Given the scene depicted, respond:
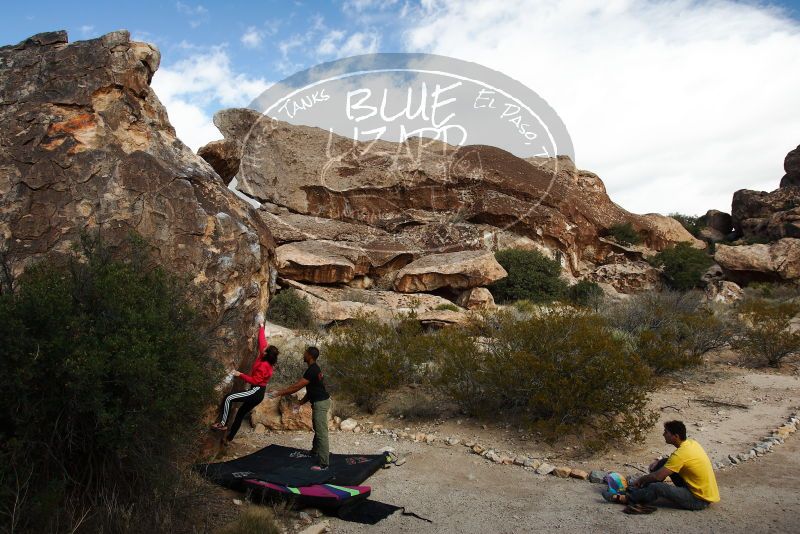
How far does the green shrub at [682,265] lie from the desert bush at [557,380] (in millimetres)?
18938

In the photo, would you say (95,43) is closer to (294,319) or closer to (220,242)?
(220,242)

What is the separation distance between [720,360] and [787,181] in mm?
26313

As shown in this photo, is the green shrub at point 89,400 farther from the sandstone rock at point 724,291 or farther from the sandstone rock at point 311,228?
the sandstone rock at point 724,291

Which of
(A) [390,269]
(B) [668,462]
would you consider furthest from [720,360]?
(A) [390,269]

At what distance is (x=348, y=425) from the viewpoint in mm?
7328

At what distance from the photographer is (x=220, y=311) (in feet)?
18.1

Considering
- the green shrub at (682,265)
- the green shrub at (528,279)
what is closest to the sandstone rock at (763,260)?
the green shrub at (682,265)

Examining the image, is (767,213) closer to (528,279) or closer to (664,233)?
(664,233)

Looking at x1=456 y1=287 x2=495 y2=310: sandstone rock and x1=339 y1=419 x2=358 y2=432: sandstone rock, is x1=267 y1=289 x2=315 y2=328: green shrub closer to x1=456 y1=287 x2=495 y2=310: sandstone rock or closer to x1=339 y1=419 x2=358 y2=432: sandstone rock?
x1=456 y1=287 x2=495 y2=310: sandstone rock

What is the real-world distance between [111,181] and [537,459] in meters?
5.01

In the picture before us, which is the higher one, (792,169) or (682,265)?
(792,169)

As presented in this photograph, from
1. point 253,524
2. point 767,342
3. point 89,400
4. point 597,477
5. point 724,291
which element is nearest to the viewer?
point 89,400

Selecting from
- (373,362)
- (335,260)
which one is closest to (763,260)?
(335,260)

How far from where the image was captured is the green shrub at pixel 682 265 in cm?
2455
